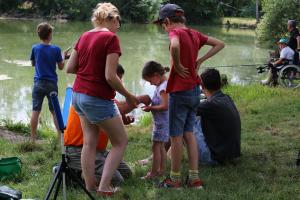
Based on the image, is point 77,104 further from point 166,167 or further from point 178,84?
point 166,167

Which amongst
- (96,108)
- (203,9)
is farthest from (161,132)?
(203,9)

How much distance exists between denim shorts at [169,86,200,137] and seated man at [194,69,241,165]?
664mm

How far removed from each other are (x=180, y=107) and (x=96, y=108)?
636 millimetres

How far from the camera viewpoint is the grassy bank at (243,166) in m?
3.46

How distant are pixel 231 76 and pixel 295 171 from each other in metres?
11.1

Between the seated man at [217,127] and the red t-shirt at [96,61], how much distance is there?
1.20 m

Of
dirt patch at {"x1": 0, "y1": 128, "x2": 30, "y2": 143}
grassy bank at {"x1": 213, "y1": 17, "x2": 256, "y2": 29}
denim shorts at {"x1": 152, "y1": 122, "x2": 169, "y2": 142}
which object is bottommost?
grassy bank at {"x1": 213, "y1": 17, "x2": 256, "y2": 29}

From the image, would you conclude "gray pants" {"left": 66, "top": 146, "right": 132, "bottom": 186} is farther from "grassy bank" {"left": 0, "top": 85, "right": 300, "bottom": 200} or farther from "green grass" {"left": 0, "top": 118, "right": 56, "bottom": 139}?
"green grass" {"left": 0, "top": 118, "right": 56, "bottom": 139}

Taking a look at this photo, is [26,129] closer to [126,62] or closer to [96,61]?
[96,61]

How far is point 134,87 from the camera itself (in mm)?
11992

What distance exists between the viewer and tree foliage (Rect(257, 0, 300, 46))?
19406mm

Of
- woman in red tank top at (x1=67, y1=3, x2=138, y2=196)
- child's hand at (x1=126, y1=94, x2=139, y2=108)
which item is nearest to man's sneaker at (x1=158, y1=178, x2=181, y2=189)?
woman in red tank top at (x1=67, y1=3, x2=138, y2=196)

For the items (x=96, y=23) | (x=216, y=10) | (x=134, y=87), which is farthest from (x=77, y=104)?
(x=216, y=10)

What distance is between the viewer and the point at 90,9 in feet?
137
